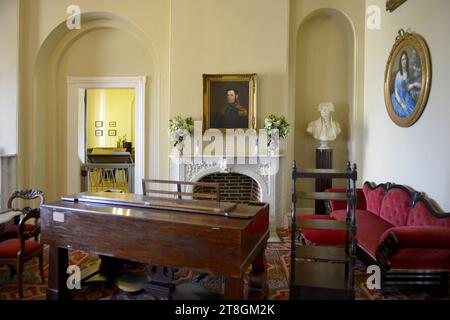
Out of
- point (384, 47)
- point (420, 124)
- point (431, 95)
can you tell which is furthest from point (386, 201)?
point (384, 47)

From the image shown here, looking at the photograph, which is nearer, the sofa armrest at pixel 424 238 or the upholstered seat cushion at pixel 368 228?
the sofa armrest at pixel 424 238

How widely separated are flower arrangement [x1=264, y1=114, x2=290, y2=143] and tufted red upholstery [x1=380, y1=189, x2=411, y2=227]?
5.77 feet

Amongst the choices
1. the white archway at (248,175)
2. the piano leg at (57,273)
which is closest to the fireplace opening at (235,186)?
the white archway at (248,175)

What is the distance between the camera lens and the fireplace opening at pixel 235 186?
5.48 m

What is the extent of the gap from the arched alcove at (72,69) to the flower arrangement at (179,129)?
0.97 meters

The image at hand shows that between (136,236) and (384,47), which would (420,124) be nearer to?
(384,47)

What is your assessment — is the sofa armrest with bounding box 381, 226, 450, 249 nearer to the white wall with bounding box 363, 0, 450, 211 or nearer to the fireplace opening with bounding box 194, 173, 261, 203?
the white wall with bounding box 363, 0, 450, 211

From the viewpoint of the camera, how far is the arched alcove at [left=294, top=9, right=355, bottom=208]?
590 cm

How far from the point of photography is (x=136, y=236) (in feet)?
7.77

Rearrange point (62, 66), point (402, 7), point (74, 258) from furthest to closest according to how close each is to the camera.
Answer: point (62, 66) < point (402, 7) < point (74, 258)

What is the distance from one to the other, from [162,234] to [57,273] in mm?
1212

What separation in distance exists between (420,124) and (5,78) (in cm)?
634

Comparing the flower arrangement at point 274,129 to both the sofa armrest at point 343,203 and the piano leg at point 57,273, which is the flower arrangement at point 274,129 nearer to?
the sofa armrest at point 343,203

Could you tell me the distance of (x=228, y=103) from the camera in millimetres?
5367
